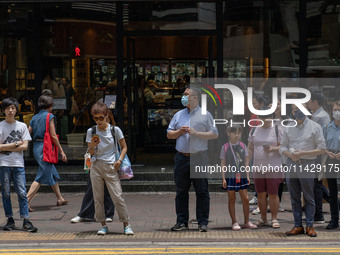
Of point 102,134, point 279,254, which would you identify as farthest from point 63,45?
point 279,254

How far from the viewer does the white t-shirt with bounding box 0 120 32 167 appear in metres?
9.43

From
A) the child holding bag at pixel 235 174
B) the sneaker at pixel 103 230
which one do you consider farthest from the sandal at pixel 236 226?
the sneaker at pixel 103 230

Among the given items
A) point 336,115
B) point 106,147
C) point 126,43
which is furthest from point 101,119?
point 126,43

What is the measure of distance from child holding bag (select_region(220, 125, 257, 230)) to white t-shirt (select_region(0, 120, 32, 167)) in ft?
9.53

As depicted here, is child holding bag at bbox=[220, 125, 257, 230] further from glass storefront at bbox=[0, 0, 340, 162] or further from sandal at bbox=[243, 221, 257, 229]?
glass storefront at bbox=[0, 0, 340, 162]

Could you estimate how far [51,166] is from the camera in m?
11.3

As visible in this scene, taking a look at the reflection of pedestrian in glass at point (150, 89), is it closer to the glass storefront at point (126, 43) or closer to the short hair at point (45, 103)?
the glass storefront at point (126, 43)

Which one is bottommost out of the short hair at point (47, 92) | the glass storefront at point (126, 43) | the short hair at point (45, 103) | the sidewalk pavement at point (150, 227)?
the sidewalk pavement at point (150, 227)

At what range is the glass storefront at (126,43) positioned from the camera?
1344 cm

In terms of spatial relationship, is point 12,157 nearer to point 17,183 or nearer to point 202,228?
point 17,183

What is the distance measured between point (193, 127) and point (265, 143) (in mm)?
1180

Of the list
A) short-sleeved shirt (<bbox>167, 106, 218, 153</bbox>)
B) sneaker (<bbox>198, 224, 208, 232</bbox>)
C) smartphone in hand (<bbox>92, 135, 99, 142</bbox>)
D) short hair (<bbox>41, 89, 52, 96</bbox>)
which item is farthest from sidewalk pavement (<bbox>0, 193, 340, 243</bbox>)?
short hair (<bbox>41, 89, 52, 96</bbox>)

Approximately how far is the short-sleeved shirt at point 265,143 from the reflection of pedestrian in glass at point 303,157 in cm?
59

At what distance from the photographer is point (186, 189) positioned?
31.1 ft
